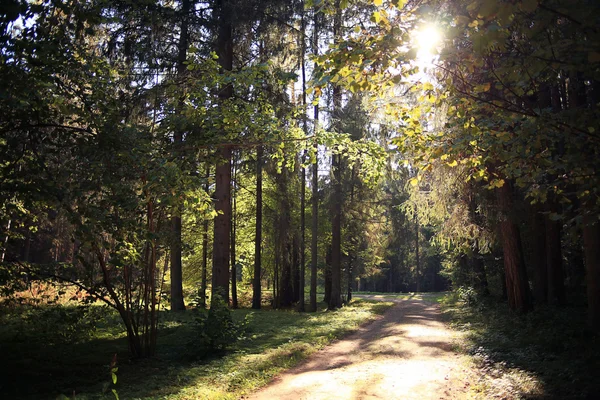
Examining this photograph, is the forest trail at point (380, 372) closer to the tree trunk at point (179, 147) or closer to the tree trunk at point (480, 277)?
the tree trunk at point (179, 147)

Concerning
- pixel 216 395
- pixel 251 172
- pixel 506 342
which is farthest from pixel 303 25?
pixel 216 395

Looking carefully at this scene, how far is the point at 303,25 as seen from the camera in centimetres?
1533

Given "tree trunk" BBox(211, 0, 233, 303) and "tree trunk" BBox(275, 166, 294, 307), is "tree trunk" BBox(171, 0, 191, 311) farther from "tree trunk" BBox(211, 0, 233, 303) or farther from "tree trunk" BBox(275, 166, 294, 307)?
"tree trunk" BBox(275, 166, 294, 307)

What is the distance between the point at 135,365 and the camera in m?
7.70

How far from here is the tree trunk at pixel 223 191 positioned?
40.0ft

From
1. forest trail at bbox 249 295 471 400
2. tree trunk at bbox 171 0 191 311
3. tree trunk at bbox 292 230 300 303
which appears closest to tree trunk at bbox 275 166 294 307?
tree trunk at bbox 292 230 300 303

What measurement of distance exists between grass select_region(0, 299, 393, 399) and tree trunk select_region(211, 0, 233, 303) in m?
1.90

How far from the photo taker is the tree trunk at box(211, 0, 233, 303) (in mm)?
12203

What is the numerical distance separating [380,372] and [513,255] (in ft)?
23.7

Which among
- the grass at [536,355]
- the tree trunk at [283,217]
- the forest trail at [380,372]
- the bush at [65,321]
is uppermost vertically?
the tree trunk at [283,217]

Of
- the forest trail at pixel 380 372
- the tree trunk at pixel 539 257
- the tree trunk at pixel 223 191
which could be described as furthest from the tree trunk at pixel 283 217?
the tree trunk at pixel 539 257

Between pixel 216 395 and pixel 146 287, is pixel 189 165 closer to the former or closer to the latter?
pixel 146 287

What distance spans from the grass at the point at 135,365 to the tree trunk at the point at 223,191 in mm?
1898

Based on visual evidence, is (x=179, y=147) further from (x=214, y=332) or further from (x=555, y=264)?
(x=555, y=264)
